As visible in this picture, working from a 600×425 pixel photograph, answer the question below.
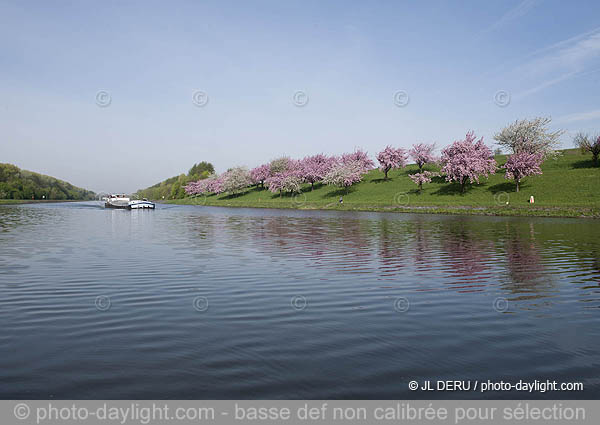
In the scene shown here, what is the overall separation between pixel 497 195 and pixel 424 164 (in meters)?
41.1

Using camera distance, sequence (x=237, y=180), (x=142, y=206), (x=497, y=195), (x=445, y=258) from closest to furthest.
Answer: (x=445, y=258) → (x=497, y=195) → (x=142, y=206) → (x=237, y=180)

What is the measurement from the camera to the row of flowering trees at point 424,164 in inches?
3364

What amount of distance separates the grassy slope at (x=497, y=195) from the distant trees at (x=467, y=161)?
242cm

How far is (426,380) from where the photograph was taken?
19.9 feet

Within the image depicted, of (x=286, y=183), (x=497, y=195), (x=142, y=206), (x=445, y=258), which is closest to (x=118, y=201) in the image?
(x=142, y=206)

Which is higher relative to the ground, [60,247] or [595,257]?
[60,247]

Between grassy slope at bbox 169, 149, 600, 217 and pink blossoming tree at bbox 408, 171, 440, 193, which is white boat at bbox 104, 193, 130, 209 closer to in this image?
grassy slope at bbox 169, 149, 600, 217

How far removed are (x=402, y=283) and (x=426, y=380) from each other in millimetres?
7720

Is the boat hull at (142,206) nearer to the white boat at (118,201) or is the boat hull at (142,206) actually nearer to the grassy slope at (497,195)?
the white boat at (118,201)

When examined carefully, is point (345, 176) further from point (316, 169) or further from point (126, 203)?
point (126, 203)

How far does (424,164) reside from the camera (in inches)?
4646
